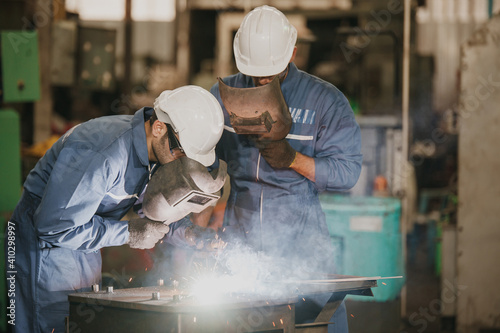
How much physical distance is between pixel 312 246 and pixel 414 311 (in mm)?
3686

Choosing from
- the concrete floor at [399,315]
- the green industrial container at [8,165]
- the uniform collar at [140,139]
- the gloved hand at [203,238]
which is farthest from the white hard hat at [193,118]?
the green industrial container at [8,165]

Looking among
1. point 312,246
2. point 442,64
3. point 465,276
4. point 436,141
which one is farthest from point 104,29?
point 442,64

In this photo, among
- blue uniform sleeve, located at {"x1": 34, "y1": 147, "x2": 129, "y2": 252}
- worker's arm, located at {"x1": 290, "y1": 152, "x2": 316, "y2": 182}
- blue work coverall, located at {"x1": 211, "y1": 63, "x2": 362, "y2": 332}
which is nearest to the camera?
blue uniform sleeve, located at {"x1": 34, "y1": 147, "x2": 129, "y2": 252}

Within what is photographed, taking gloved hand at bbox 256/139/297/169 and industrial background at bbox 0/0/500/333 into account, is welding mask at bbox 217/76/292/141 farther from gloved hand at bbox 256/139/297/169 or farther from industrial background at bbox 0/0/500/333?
industrial background at bbox 0/0/500/333

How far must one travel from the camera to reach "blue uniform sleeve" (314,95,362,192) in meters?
2.84

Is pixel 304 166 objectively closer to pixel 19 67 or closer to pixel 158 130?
pixel 158 130

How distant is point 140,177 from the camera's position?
2.61 metres

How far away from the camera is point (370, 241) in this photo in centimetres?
511

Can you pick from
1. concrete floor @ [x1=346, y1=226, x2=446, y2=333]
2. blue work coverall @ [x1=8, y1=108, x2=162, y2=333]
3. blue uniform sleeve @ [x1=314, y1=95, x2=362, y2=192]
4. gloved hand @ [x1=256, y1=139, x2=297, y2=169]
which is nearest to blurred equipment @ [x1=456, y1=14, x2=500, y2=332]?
concrete floor @ [x1=346, y1=226, x2=446, y2=333]

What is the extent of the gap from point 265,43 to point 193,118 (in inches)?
24.2

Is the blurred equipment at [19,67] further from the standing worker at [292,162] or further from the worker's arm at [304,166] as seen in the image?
the worker's arm at [304,166]

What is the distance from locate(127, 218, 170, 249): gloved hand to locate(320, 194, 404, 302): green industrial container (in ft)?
9.19

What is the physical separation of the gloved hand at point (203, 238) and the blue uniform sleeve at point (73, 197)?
0.47m

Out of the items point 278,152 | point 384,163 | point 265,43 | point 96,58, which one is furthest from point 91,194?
point 384,163
